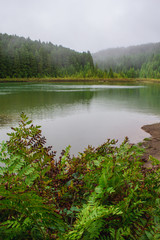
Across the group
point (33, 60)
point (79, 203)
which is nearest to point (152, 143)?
point (79, 203)

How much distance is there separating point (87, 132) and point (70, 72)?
149 m

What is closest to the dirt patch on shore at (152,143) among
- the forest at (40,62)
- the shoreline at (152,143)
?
the shoreline at (152,143)

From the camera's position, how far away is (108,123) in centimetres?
1521

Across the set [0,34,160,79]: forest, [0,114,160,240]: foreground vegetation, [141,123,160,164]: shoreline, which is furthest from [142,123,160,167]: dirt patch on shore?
[0,34,160,79]: forest

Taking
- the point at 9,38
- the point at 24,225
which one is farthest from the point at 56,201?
the point at 9,38

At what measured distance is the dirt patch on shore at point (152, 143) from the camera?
8.92 metres

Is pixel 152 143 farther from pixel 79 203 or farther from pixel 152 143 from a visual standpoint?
pixel 79 203

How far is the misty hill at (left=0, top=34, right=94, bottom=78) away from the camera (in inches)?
4528

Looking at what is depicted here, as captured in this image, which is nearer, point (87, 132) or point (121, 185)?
point (121, 185)

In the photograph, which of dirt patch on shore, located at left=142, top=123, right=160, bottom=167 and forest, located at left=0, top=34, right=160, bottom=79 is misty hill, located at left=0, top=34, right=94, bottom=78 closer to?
forest, located at left=0, top=34, right=160, bottom=79

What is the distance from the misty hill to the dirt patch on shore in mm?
113438

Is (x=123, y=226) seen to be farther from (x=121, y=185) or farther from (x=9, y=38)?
(x=9, y=38)

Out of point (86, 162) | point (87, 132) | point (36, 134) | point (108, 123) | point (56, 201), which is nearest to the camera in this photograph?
point (56, 201)

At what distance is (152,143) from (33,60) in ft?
412
